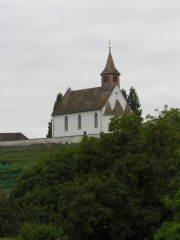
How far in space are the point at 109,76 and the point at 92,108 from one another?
549cm

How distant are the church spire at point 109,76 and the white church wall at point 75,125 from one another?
438 centimetres

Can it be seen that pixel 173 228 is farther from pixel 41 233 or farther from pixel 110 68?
pixel 110 68

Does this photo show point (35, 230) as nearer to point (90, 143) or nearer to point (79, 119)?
point (90, 143)

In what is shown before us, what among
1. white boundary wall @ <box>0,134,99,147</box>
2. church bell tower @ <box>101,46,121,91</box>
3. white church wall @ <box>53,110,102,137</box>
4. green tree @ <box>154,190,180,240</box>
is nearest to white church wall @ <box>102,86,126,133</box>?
white church wall @ <box>53,110,102,137</box>

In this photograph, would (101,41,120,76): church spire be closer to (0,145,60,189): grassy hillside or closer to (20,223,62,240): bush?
(0,145,60,189): grassy hillside

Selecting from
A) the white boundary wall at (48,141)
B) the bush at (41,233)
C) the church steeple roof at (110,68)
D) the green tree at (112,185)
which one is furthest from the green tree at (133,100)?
the bush at (41,233)

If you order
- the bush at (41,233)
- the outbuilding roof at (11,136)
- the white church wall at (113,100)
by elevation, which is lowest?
the bush at (41,233)

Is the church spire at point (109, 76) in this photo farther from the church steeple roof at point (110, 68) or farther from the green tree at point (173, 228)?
the green tree at point (173, 228)

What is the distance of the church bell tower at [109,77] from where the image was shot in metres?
98.9

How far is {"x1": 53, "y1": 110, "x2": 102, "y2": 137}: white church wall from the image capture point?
316 ft

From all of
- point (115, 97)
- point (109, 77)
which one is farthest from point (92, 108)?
point (109, 77)

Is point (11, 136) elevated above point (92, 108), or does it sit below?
below

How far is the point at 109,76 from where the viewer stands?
9950cm

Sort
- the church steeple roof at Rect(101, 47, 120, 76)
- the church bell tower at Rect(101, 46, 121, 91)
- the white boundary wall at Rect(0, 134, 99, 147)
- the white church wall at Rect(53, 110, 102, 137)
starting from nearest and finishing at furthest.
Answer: the white boundary wall at Rect(0, 134, 99, 147), the white church wall at Rect(53, 110, 102, 137), the church bell tower at Rect(101, 46, 121, 91), the church steeple roof at Rect(101, 47, 120, 76)
